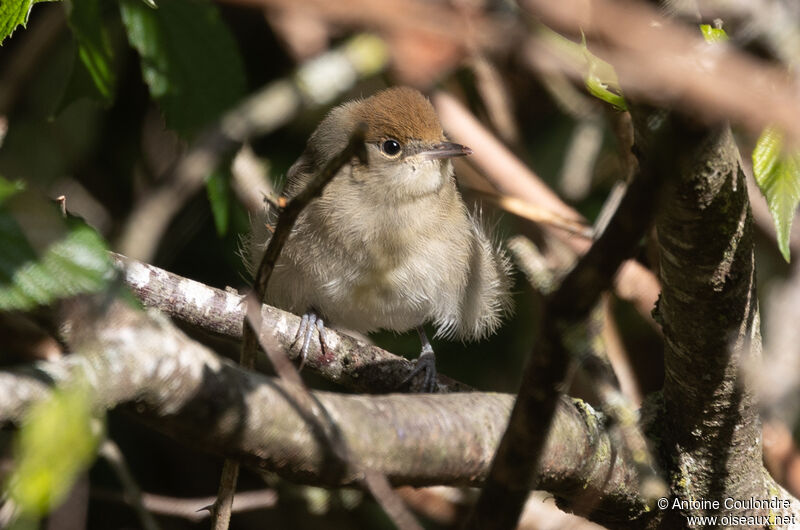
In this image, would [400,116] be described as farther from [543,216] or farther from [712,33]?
[712,33]

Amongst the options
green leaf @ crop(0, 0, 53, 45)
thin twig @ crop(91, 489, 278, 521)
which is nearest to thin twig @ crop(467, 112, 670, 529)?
green leaf @ crop(0, 0, 53, 45)

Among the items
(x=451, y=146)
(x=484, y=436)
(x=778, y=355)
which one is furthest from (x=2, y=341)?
(x=778, y=355)

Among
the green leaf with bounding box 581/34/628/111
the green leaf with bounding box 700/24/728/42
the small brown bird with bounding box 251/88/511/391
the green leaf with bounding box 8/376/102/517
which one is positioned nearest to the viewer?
the green leaf with bounding box 8/376/102/517

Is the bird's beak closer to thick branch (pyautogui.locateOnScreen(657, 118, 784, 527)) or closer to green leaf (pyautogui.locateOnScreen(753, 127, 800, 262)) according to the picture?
thick branch (pyautogui.locateOnScreen(657, 118, 784, 527))

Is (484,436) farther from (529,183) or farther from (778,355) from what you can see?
(529,183)

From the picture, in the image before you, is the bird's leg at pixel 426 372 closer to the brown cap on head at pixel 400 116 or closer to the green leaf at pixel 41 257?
the brown cap on head at pixel 400 116

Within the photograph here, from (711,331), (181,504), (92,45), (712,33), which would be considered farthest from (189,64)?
(181,504)
